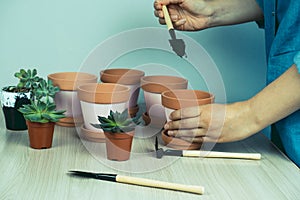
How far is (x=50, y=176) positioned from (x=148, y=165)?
0.58 ft

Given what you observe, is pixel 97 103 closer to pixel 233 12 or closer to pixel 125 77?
pixel 125 77

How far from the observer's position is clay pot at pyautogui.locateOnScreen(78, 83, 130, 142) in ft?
3.28

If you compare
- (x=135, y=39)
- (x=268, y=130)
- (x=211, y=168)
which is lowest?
(x=268, y=130)

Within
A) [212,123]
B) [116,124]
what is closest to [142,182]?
[116,124]

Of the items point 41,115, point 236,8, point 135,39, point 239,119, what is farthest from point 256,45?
point 41,115

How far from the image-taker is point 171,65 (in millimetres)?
1375

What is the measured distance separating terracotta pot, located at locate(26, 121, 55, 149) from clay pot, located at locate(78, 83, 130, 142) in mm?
82

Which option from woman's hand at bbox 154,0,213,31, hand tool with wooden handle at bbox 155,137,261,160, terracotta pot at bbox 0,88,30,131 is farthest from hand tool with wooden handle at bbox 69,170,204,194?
woman's hand at bbox 154,0,213,31

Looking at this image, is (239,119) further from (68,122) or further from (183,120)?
(68,122)

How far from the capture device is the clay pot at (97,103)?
1.00 meters

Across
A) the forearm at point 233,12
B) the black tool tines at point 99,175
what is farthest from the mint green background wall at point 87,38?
the black tool tines at point 99,175

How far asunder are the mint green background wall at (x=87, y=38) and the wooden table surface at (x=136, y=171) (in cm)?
33

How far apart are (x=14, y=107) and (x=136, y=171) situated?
0.34m

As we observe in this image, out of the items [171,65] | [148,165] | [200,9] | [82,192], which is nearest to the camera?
[82,192]
